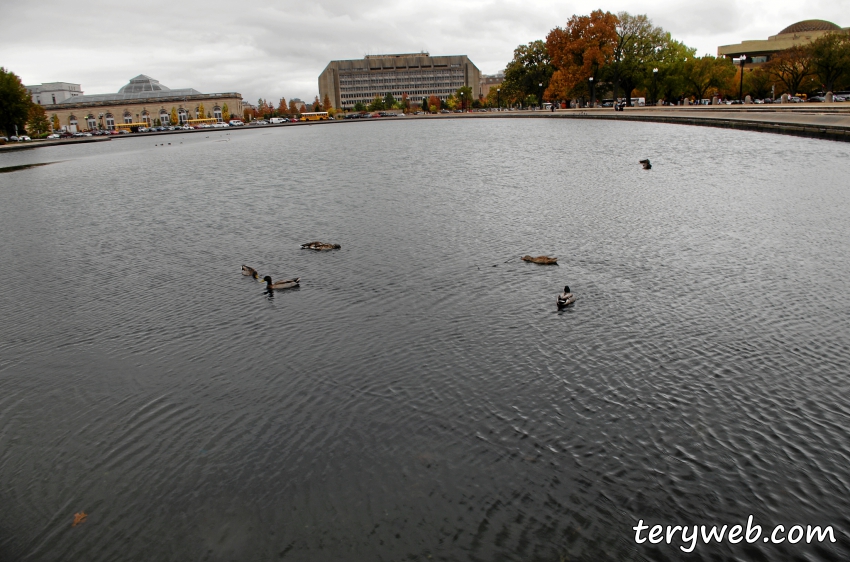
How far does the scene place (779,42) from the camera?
118 metres

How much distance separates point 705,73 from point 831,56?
21810mm

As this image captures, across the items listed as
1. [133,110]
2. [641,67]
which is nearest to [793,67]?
[641,67]

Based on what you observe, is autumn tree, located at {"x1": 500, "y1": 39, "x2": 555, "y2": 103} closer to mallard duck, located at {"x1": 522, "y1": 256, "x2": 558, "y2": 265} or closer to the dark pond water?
the dark pond water

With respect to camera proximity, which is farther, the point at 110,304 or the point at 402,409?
the point at 110,304

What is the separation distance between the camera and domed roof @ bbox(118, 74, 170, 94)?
19362 centimetres

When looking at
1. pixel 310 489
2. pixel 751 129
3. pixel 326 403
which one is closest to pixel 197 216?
pixel 326 403

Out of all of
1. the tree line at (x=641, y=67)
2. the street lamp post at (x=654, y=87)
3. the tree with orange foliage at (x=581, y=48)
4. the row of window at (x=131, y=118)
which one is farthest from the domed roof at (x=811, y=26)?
the row of window at (x=131, y=118)

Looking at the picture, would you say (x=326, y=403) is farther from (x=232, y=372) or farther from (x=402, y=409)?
(x=232, y=372)

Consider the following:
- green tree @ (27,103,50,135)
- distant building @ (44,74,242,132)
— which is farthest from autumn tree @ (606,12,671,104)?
distant building @ (44,74,242,132)

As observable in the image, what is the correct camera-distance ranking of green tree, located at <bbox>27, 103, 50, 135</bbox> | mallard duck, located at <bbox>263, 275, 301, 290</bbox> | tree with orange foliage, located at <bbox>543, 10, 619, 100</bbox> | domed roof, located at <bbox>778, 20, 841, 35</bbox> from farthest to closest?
domed roof, located at <bbox>778, 20, 841, 35</bbox>
green tree, located at <bbox>27, 103, 50, 135</bbox>
tree with orange foliage, located at <bbox>543, 10, 619, 100</bbox>
mallard duck, located at <bbox>263, 275, 301, 290</bbox>

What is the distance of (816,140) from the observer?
39.4 metres

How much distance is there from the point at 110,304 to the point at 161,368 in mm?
4927

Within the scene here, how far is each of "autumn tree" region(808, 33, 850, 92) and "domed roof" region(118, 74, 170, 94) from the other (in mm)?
182641

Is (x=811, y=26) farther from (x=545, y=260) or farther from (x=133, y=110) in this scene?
(x=133, y=110)
